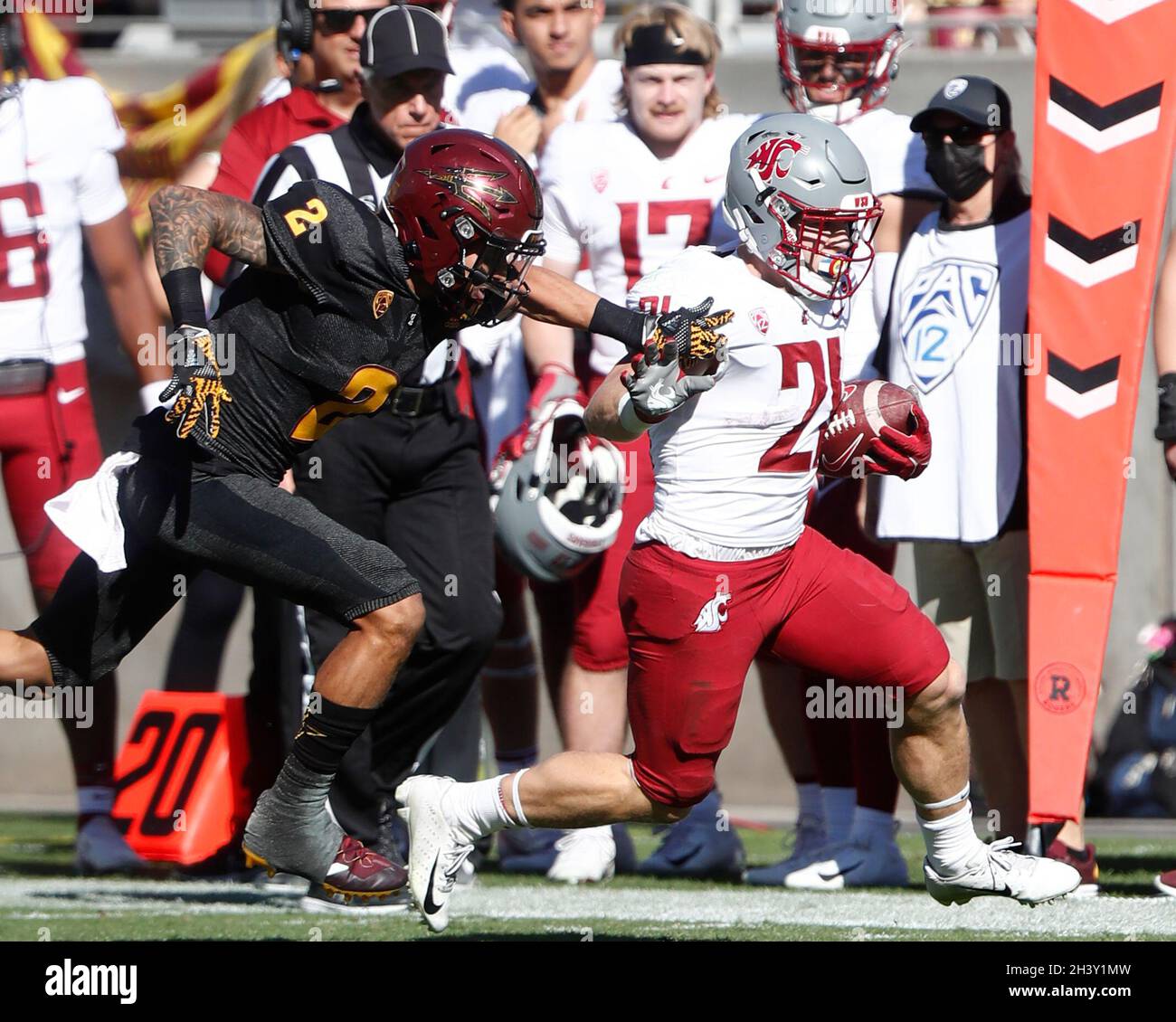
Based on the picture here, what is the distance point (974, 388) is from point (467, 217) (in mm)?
1898

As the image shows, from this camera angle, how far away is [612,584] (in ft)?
18.6

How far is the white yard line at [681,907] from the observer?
4.71 metres

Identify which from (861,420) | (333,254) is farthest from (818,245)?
(333,254)

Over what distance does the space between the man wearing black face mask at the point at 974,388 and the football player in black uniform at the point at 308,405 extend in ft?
4.94

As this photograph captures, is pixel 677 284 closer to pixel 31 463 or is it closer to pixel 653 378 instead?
pixel 653 378

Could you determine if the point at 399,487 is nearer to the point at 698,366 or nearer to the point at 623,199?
the point at 623,199

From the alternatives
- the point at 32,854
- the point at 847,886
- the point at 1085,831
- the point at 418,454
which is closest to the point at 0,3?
the point at 418,454

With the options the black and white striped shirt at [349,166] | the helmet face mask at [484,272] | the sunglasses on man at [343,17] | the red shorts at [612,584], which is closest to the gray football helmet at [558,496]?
the red shorts at [612,584]

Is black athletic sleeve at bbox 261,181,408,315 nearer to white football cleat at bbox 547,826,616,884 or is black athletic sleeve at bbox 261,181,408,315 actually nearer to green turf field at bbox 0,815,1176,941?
green turf field at bbox 0,815,1176,941

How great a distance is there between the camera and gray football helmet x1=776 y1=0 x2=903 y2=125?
5.68m

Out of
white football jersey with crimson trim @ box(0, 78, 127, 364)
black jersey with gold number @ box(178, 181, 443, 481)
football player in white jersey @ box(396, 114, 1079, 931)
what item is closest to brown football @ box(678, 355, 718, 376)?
football player in white jersey @ box(396, 114, 1079, 931)

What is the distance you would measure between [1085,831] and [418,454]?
10.5 feet

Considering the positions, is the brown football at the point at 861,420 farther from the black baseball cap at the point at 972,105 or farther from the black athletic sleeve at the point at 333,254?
the black baseball cap at the point at 972,105

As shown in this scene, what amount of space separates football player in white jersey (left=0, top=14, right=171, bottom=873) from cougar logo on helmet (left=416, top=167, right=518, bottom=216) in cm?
213
